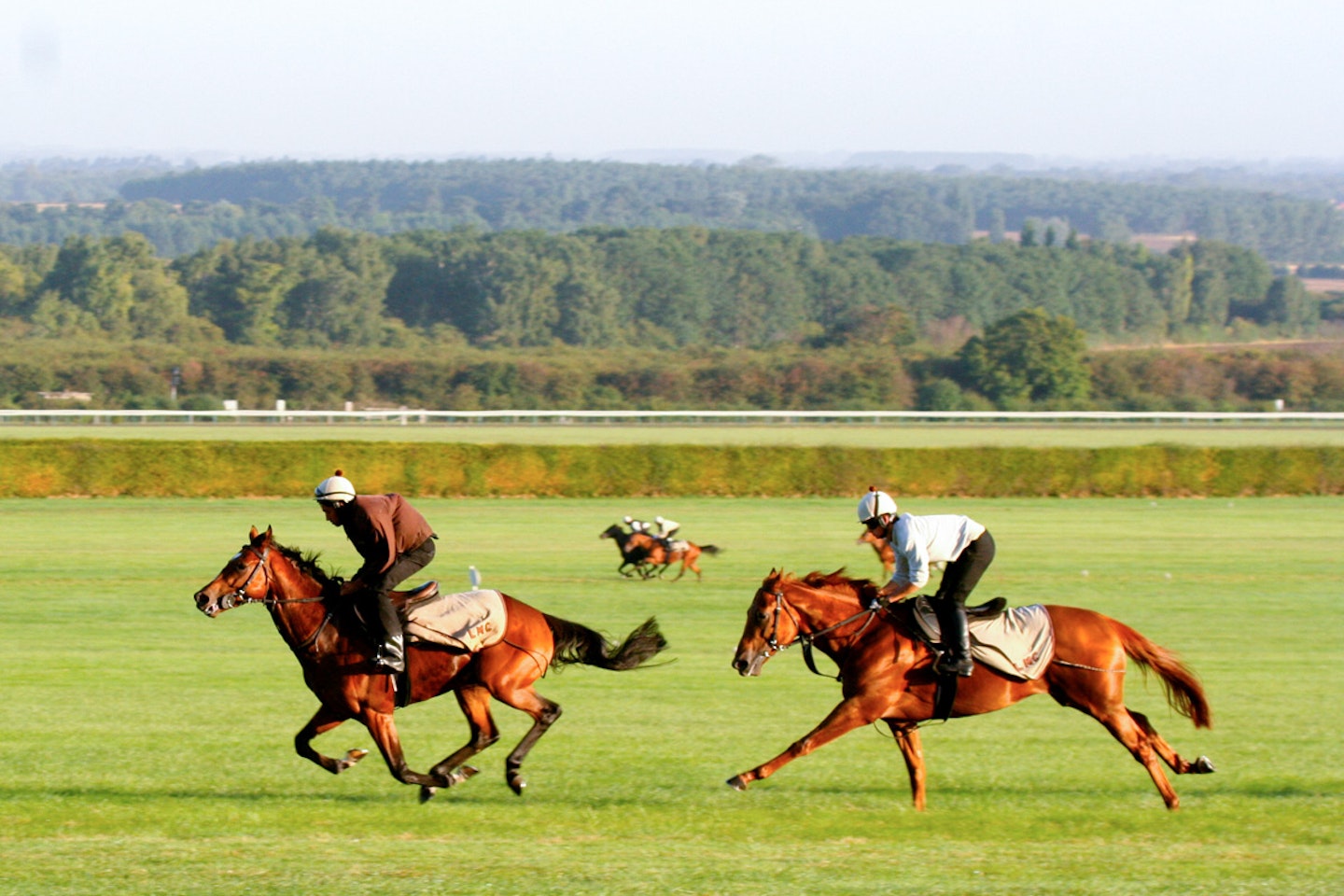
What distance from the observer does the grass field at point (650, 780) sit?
23.7 feet

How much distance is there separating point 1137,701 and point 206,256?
3600 inches

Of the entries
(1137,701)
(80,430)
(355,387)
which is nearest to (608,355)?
(355,387)

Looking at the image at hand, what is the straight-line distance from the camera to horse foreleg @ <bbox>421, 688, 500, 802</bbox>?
8.30 meters

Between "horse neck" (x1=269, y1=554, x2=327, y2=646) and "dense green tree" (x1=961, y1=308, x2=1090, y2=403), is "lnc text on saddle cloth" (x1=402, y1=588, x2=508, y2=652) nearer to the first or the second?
"horse neck" (x1=269, y1=554, x2=327, y2=646)

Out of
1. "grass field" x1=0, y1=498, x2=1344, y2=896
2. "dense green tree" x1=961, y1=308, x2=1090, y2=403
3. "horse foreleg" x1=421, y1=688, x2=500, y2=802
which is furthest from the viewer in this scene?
"dense green tree" x1=961, y1=308, x2=1090, y2=403

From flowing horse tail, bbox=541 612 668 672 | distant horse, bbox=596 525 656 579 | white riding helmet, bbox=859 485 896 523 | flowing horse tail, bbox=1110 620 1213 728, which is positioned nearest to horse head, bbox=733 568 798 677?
white riding helmet, bbox=859 485 896 523

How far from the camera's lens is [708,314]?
344ft

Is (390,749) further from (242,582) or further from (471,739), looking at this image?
(242,582)

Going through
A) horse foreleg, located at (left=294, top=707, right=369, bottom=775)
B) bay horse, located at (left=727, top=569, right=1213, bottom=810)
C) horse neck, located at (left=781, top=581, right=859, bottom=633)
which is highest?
horse neck, located at (left=781, top=581, right=859, bottom=633)

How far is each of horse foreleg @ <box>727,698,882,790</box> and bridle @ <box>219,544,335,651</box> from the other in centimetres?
223

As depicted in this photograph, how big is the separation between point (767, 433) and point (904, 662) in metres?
38.5

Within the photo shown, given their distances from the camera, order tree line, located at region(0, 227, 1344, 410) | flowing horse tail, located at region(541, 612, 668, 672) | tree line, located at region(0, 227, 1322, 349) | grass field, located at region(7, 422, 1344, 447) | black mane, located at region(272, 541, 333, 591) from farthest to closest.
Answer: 1. tree line, located at region(0, 227, 1322, 349)
2. tree line, located at region(0, 227, 1344, 410)
3. grass field, located at region(7, 422, 1344, 447)
4. flowing horse tail, located at region(541, 612, 668, 672)
5. black mane, located at region(272, 541, 333, 591)

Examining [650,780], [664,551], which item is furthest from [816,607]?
[664,551]

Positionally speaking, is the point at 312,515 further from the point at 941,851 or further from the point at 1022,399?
the point at 1022,399
